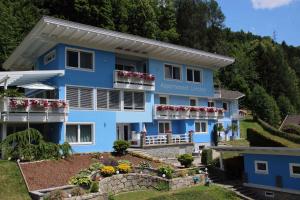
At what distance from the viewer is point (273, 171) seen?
23.0 metres

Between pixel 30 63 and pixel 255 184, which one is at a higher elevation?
pixel 30 63

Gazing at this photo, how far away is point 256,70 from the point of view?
8288cm

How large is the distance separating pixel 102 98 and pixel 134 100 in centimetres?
367

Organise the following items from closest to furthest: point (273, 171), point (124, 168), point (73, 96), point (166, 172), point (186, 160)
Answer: point (124, 168) < point (166, 172) < point (273, 171) < point (186, 160) < point (73, 96)

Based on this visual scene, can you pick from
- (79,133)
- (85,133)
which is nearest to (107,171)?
(79,133)

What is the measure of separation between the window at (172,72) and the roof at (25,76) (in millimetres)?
12641

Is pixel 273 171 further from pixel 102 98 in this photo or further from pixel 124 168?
pixel 102 98

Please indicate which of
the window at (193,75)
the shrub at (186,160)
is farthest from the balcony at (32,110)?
the window at (193,75)

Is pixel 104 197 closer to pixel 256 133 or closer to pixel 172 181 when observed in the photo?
pixel 172 181

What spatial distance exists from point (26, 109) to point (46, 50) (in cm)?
827

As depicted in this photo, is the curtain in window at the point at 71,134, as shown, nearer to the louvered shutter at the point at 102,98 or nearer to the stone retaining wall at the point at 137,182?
the louvered shutter at the point at 102,98

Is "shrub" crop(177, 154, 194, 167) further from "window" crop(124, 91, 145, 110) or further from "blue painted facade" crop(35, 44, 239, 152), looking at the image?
"window" crop(124, 91, 145, 110)

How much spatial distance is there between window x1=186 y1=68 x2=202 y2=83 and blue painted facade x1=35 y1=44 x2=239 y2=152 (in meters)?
0.47

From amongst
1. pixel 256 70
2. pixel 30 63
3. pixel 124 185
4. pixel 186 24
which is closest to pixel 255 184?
pixel 124 185
